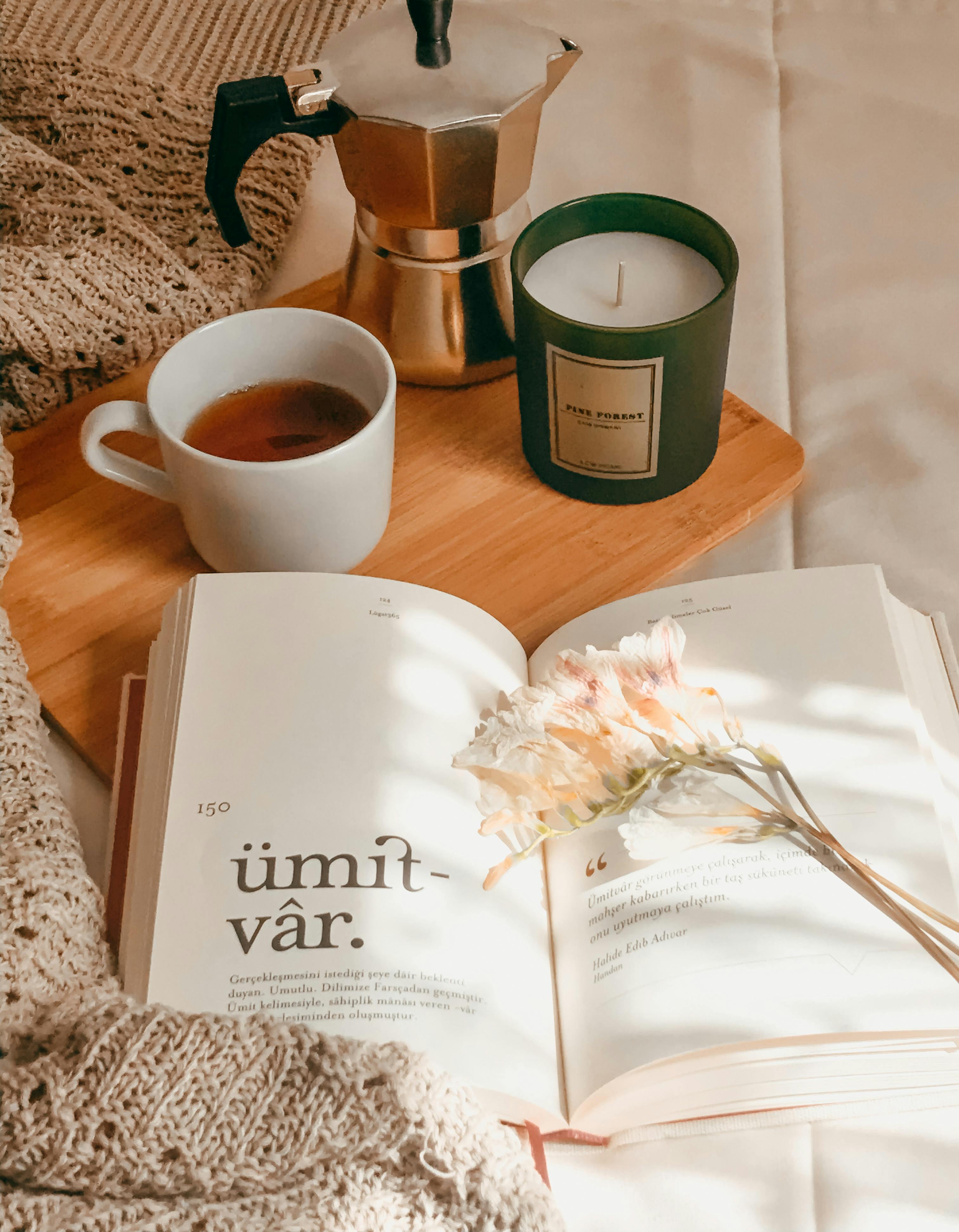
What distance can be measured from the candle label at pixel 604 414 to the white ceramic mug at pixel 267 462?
9 cm

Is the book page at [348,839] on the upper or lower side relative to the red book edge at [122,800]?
upper

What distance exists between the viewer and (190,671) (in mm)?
500

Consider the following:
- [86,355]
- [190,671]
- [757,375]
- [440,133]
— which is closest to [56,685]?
[190,671]

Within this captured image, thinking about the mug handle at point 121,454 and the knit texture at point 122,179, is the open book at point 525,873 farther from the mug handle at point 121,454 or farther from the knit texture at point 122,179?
the knit texture at point 122,179

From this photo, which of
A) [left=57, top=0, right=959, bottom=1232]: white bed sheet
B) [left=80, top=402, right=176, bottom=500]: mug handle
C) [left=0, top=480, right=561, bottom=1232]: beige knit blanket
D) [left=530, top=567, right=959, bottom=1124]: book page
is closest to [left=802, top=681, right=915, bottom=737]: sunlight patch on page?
[left=530, top=567, right=959, bottom=1124]: book page

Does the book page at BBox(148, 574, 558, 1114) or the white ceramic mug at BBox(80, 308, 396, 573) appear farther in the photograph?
the white ceramic mug at BBox(80, 308, 396, 573)

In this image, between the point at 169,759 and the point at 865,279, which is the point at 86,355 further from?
the point at 865,279

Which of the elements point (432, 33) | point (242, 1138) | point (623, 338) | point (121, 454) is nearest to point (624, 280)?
point (623, 338)

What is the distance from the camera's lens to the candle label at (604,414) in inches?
22.2

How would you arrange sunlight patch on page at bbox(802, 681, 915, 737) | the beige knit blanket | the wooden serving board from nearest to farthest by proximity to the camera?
1. the beige knit blanket
2. sunlight patch on page at bbox(802, 681, 915, 737)
3. the wooden serving board

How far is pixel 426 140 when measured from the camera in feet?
1.83

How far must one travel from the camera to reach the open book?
0.42 metres

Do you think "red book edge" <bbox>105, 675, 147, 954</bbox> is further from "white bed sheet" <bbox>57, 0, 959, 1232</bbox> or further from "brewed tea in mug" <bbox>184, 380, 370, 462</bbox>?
"brewed tea in mug" <bbox>184, 380, 370, 462</bbox>

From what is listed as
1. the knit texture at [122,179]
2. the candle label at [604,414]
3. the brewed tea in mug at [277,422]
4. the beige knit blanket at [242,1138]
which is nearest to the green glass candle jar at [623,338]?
the candle label at [604,414]
